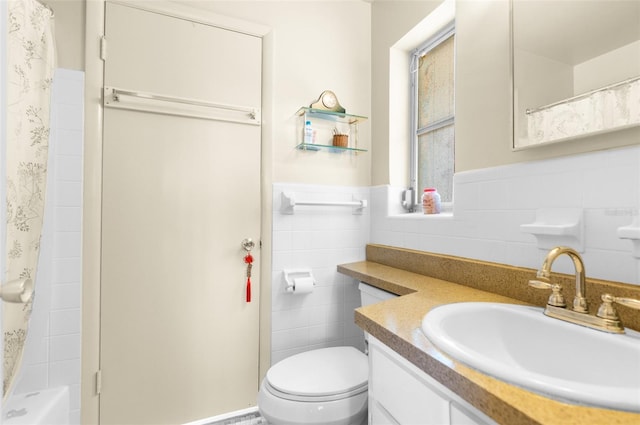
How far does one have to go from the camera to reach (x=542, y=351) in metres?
0.80

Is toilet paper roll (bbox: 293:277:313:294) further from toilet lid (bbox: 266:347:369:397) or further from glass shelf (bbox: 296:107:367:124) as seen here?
glass shelf (bbox: 296:107:367:124)

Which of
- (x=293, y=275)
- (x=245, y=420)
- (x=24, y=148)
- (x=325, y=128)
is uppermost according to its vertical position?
(x=325, y=128)

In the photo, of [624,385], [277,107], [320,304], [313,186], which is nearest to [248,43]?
[277,107]

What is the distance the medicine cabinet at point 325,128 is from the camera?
176 cm

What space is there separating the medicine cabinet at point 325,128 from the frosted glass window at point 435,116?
0.36m

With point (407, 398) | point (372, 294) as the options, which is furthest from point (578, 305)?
point (372, 294)

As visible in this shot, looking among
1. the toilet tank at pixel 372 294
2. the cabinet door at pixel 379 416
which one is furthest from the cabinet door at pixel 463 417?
the toilet tank at pixel 372 294

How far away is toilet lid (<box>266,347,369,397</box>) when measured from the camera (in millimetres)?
1158

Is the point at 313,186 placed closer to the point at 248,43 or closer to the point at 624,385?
the point at 248,43

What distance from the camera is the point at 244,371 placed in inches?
64.6

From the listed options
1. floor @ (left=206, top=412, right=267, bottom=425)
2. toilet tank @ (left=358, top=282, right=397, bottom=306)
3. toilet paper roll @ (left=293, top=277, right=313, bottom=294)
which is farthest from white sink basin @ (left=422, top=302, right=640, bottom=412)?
floor @ (left=206, top=412, right=267, bottom=425)

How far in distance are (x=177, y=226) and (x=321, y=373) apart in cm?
96

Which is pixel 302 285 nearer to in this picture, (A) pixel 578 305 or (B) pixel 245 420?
(B) pixel 245 420

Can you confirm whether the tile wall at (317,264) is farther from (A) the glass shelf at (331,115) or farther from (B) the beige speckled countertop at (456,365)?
(B) the beige speckled countertop at (456,365)
